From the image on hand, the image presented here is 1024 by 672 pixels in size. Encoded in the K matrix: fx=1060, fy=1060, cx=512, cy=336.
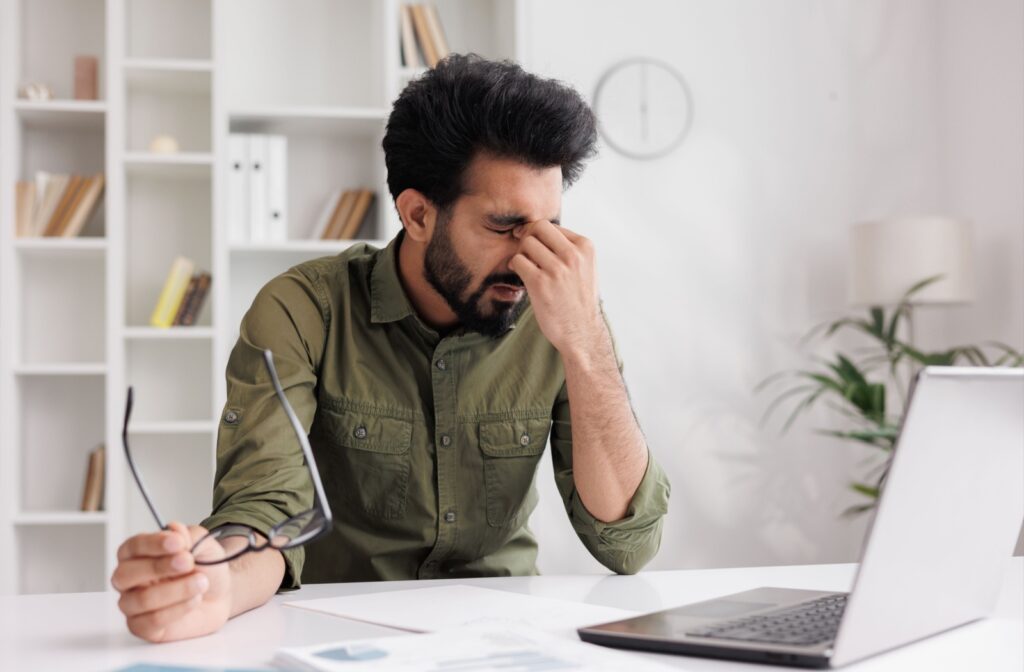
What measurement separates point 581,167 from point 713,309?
1.84 meters

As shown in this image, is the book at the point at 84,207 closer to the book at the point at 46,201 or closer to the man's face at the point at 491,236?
the book at the point at 46,201

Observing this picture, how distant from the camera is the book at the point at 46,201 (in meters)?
2.99

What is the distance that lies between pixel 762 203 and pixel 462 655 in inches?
114

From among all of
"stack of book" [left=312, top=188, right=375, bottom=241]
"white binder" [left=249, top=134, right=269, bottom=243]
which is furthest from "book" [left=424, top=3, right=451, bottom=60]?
"white binder" [left=249, top=134, right=269, bottom=243]

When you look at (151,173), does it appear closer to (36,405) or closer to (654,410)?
(36,405)

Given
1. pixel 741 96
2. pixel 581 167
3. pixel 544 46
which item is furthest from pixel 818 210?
pixel 581 167

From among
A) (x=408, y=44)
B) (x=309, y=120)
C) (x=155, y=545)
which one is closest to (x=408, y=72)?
(x=408, y=44)

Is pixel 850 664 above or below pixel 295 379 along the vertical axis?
below

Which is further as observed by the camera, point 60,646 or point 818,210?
point 818,210

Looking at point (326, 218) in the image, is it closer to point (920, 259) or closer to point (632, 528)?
point (920, 259)

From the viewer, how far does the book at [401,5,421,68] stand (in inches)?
121

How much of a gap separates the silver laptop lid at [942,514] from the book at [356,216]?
2.38 m

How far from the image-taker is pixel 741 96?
3461mm

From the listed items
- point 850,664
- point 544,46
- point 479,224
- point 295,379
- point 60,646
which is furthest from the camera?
point 544,46
